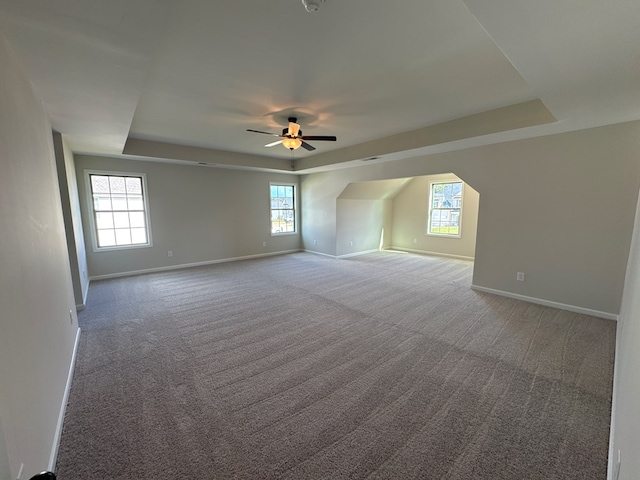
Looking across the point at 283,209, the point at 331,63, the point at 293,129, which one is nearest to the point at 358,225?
the point at 283,209

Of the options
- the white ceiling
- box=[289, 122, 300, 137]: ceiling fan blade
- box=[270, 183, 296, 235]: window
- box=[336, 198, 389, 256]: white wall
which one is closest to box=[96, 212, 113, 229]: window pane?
the white ceiling

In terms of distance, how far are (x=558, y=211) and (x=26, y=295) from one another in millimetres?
5320

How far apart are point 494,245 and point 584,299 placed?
1234mm

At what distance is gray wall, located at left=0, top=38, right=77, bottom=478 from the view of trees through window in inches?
134

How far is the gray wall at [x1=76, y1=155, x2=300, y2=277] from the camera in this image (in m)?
5.21

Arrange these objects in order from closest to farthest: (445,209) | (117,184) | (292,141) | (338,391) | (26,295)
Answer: (26,295) → (338,391) → (292,141) → (117,184) → (445,209)

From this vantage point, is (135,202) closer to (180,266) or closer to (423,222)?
(180,266)

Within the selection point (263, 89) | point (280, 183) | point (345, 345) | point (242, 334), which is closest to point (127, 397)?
point (242, 334)

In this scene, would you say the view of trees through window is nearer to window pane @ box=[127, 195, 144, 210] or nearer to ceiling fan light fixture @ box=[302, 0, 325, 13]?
window pane @ box=[127, 195, 144, 210]

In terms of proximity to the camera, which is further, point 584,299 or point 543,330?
point 584,299

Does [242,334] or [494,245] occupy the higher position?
[494,245]

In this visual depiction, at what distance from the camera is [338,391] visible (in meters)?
2.08

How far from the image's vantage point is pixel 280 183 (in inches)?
297

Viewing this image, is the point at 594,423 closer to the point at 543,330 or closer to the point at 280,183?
the point at 543,330
